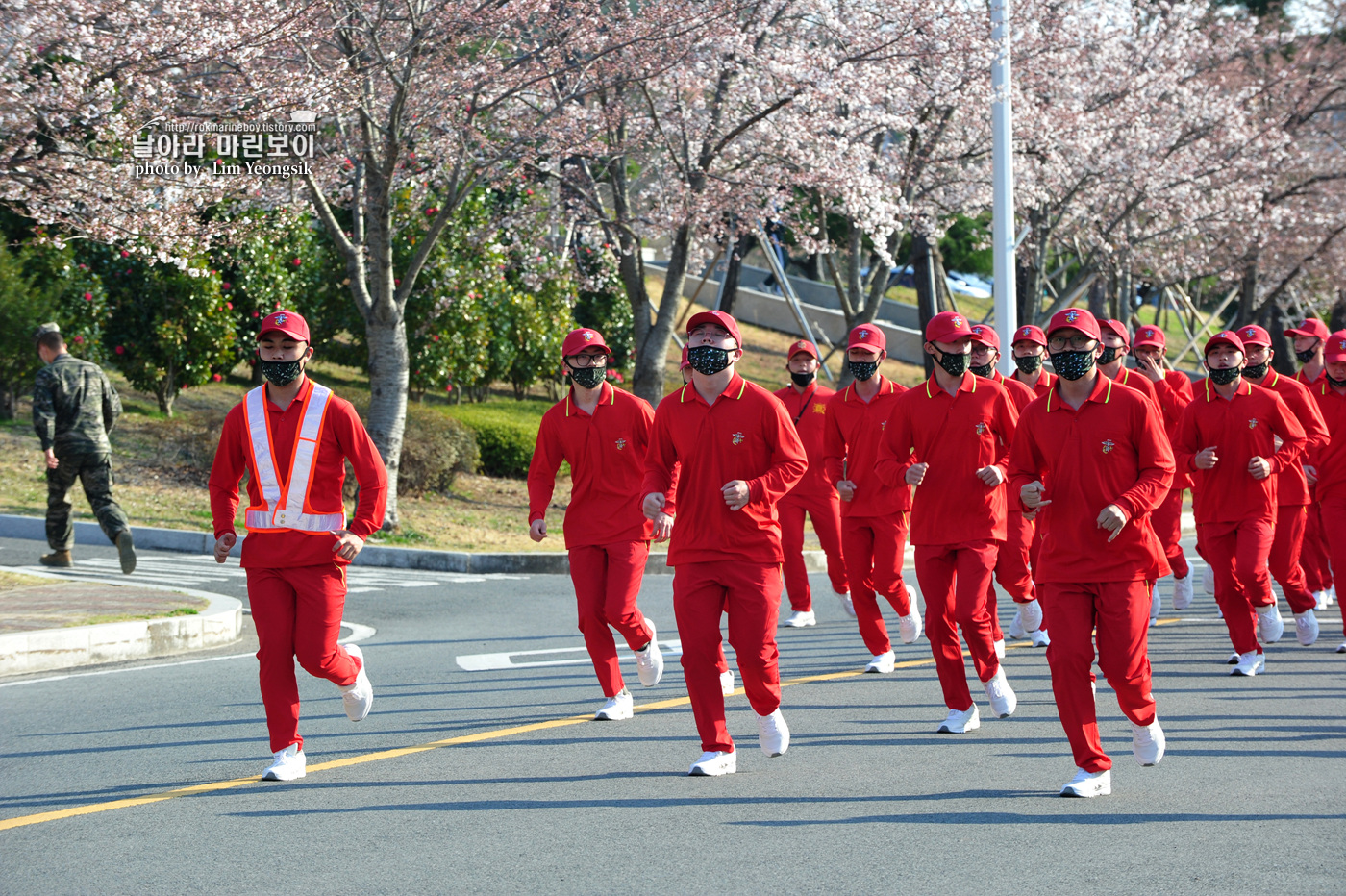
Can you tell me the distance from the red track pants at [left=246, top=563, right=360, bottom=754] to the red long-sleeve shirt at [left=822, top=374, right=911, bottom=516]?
367 cm

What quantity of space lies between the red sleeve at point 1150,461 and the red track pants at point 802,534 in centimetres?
443

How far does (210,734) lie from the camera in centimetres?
730

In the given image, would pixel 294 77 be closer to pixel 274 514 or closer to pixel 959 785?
pixel 274 514

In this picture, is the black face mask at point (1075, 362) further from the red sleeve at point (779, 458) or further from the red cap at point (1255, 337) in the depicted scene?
the red cap at point (1255, 337)

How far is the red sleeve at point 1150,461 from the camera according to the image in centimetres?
591

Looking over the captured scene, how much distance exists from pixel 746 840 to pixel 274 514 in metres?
2.51

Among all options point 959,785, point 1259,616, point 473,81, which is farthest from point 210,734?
point 473,81

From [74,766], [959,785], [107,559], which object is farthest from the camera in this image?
[107,559]

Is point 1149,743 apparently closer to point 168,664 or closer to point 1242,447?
point 1242,447

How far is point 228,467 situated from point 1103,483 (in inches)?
150

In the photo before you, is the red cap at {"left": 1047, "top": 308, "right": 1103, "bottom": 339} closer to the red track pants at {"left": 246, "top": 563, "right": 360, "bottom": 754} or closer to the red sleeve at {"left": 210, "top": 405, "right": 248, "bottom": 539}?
the red track pants at {"left": 246, "top": 563, "right": 360, "bottom": 754}

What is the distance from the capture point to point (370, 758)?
680 cm

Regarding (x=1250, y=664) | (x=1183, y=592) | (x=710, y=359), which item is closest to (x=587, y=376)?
(x=710, y=359)

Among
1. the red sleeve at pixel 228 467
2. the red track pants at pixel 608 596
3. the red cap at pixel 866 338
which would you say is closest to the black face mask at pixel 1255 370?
the red cap at pixel 866 338
